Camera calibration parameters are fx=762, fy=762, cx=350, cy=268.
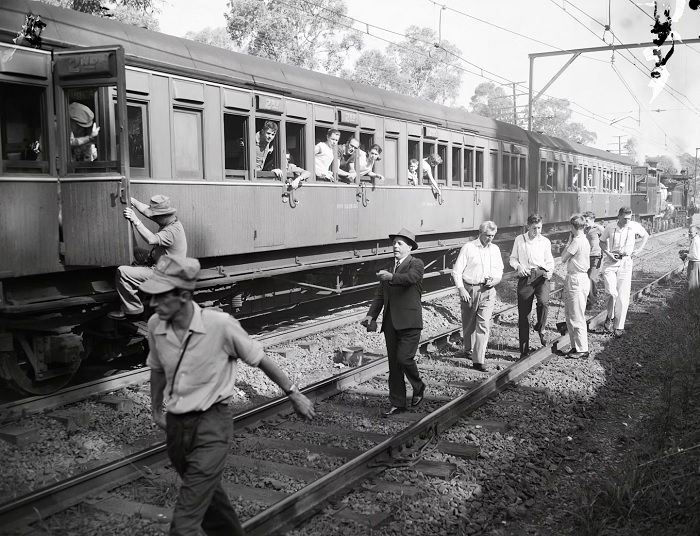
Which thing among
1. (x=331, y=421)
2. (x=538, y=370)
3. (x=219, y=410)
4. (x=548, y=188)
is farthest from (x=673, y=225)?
(x=219, y=410)

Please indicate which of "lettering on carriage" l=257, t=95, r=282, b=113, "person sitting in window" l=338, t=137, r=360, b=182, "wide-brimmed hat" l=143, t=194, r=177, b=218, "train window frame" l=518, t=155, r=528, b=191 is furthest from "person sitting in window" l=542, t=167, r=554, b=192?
"wide-brimmed hat" l=143, t=194, r=177, b=218

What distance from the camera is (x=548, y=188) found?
2314 cm

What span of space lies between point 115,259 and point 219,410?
4.45m

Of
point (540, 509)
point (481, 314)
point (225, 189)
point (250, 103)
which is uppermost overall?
point (250, 103)

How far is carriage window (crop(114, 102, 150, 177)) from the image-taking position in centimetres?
824

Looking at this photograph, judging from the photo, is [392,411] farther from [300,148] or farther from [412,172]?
[412,172]

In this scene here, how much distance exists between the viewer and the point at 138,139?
8.33m

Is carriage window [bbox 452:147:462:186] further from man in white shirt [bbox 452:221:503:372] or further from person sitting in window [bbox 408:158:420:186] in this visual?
man in white shirt [bbox 452:221:503:372]

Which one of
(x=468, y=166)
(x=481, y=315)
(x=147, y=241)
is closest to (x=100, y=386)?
(x=147, y=241)

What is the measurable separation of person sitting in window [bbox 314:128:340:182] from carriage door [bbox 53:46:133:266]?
4.11 metres

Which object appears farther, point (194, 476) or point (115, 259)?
point (115, 259)

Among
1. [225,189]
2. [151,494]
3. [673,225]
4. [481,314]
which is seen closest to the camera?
[151,494]

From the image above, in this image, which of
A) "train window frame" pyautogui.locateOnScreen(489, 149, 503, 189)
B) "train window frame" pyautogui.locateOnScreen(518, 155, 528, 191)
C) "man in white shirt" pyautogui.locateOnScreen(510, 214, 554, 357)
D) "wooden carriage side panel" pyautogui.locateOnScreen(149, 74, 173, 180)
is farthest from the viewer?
"train window frame" pyautogui.locateOnScreen(518, 155, 528, 191)

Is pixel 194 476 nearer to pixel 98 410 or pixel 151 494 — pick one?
pixel 151 494
